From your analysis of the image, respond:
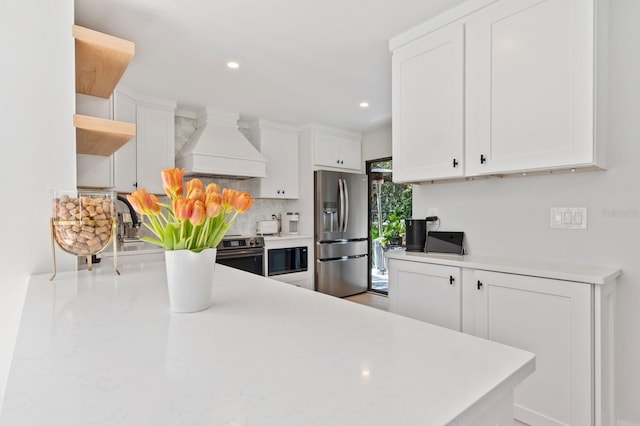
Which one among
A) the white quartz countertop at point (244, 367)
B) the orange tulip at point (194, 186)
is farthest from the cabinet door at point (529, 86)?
the orange tulip at point (194, 186)

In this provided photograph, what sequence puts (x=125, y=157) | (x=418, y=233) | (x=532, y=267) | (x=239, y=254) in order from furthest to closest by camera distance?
(x=239, y=254) < (x=125, y=157) < (x=418, y=233) < (x=532, y=267)

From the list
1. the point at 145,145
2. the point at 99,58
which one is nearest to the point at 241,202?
the point at 99,58

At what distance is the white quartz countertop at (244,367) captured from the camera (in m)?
0.44

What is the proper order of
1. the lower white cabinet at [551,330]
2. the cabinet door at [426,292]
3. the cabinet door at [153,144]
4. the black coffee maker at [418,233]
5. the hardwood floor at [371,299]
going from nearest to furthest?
the lower white cabinet at [551,330], the cabinet door at [426,292], the black coffee maker at [418,233], the cabinet door at [153,144], the hardwood floor at [371,299]

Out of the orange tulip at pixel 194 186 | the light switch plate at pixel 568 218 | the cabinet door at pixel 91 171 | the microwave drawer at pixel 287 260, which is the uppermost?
Result: the cabinet door at pixel 91 171

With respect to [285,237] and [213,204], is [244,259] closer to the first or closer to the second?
[285,237]

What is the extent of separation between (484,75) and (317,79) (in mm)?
1578

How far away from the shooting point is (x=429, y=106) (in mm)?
2197

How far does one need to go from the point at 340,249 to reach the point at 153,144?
2.63m

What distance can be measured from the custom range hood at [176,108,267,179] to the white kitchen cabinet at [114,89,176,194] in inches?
10.1

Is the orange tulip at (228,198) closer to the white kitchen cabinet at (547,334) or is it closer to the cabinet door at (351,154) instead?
the white kitchen cabinet at (547,334)

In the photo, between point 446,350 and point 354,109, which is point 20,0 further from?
point 354,109

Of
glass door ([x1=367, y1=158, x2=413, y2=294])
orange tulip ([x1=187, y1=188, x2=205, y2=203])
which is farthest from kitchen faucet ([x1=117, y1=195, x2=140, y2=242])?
glass door ([x1=367, y1=158, x2=413, y2=294])

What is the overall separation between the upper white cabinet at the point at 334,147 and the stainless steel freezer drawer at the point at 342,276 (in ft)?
4.40
